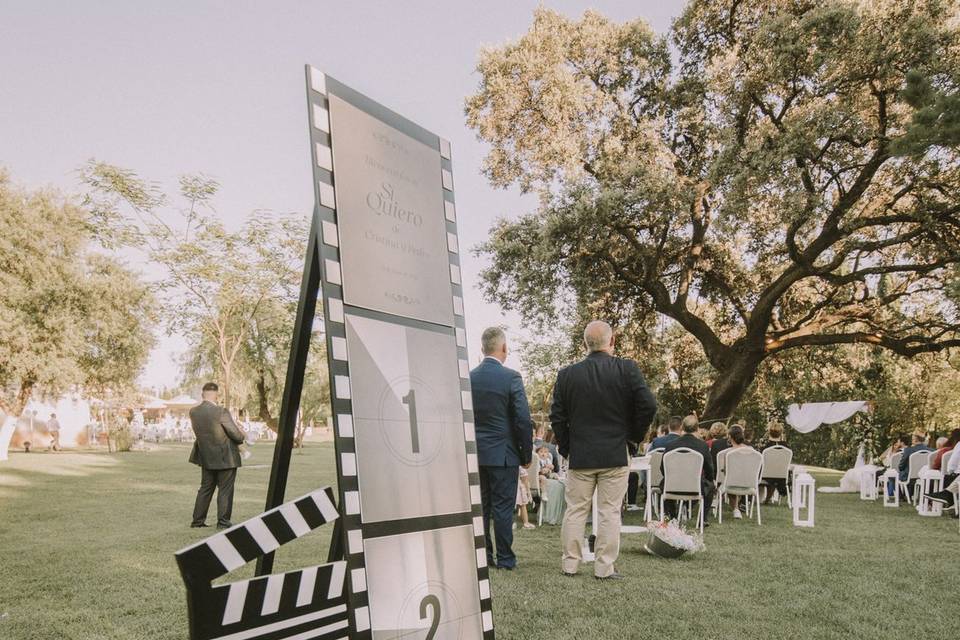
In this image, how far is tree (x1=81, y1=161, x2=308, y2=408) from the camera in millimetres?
23203

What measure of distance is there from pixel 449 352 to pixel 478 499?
2.39ft

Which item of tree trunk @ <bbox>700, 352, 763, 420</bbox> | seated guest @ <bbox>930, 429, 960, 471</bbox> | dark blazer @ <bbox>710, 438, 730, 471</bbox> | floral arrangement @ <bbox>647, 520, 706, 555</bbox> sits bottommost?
seated guest @ <bbox>930, 429, 960, 471</bbox>

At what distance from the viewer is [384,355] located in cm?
292

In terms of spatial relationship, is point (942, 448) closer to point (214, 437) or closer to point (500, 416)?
point (500, 416)

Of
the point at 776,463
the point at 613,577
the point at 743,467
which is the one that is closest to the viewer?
the point at 613,577

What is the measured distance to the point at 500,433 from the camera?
247 inches

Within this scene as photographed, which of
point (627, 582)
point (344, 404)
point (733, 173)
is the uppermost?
point (733, 173)

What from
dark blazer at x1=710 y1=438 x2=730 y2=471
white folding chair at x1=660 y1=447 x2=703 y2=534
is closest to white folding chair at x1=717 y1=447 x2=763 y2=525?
dark blazer at x1=710 y1=438 x2=730 y2=471

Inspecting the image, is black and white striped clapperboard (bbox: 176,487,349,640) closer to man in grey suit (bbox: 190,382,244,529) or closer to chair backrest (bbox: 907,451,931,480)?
man in grey suit (bbox: 190,382,244,529)

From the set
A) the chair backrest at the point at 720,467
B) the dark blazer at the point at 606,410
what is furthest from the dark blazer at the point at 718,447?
the dark blazer at the point at 606,410

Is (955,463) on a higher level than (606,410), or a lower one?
lower

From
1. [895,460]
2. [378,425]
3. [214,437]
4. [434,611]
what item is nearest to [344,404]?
[378,425]

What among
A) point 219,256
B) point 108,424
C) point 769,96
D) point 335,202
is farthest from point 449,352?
point 108,424

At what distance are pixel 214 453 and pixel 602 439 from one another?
5.64 meters
